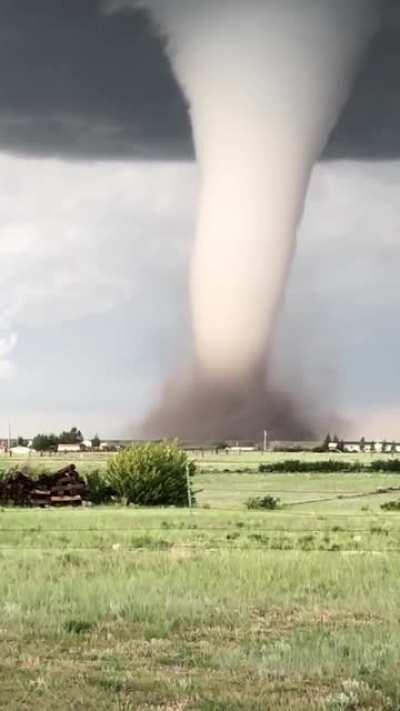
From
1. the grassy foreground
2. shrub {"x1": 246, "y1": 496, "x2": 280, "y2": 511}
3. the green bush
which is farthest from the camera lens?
the green bush

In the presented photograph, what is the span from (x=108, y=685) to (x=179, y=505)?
44.5 m

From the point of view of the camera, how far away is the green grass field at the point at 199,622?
9836 millimetres

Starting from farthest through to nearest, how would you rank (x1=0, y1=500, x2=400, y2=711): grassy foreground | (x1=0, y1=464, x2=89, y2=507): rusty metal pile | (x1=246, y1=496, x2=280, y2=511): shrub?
(x1=0, y1=464, x2=89, y2=507): rusty metal pile → (x1=246, y1=496, x2=280, y2=511): shrub → (x1=0, y1=500, x2=400, y2=711): grassy foreground

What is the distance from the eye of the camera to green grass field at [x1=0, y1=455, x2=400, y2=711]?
984 cm

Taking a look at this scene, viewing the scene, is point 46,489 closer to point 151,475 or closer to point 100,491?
point 100,491

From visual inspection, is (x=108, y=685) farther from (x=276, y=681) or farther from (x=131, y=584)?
(x=131, y=584)

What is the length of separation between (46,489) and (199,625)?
41.7 metres

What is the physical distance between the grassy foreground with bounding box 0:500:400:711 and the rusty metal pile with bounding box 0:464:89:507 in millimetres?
27400

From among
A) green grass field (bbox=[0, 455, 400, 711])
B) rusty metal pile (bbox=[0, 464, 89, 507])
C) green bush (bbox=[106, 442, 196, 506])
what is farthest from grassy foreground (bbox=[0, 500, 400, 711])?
rusty metal pile (bbox=[0, 464, 89, 507])

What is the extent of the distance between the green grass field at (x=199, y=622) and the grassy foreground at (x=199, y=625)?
3 cm

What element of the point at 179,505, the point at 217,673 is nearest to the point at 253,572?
the point at 217,673

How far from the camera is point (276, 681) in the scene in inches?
406

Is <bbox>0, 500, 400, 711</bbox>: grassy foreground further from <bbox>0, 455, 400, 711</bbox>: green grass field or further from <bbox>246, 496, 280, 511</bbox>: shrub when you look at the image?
<bbox>246, 496, 280, 511</bbox>: shrub

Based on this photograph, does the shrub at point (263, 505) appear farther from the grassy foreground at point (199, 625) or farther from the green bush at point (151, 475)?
the grassy foreground at point (199, 625)
